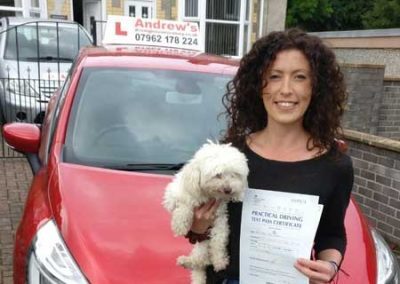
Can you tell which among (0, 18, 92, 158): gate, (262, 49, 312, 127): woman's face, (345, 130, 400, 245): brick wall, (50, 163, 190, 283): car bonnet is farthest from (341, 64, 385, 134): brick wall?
(262, 49, 312, 127): woman's face

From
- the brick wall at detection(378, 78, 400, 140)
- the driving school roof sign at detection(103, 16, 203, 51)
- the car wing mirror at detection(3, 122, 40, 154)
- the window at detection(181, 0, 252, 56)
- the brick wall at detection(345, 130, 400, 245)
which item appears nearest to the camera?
the car wing mirror at detection(3, 122, 40, 154)

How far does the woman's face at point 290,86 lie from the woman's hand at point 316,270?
0.47m

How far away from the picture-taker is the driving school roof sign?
15.0 ft

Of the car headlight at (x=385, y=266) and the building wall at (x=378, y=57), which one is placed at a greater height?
the building wall at (x=378, y=57)

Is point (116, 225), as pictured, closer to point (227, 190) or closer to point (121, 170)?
point (121, 170)

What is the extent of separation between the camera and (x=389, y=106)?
318 inches

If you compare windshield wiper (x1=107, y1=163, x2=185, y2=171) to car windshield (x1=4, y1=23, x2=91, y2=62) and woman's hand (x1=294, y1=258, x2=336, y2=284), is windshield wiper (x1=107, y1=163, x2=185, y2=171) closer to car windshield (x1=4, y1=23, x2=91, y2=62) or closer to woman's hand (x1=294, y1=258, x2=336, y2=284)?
woman's hand (x1=294, y1=258, x2=336, y2=284)

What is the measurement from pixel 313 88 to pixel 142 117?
158 centimetres

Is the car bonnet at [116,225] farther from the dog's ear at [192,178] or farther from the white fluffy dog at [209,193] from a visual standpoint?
the dog's ear at [192,178]

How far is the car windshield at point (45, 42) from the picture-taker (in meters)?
8.45

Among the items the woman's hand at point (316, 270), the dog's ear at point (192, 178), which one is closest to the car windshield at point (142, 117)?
the dog's ear at point (192, 178)

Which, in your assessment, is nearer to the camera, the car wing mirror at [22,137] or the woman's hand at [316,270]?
the woman's hand at [316,270]

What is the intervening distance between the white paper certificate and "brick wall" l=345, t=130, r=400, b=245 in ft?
10.3

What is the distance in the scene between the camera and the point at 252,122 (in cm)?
183
